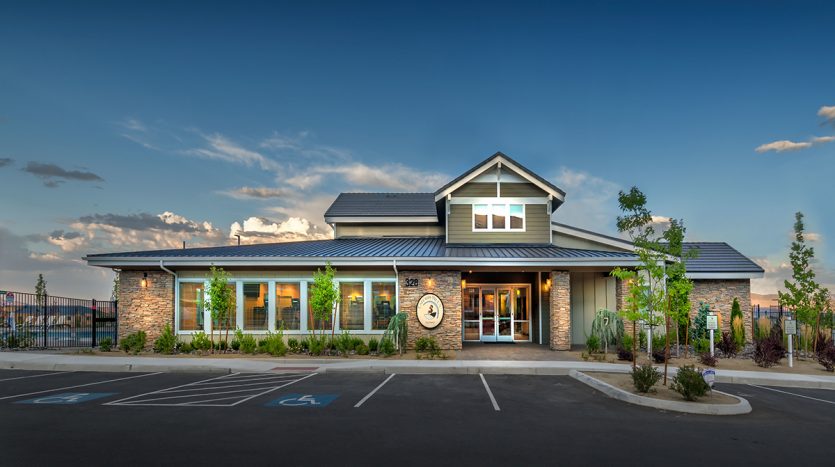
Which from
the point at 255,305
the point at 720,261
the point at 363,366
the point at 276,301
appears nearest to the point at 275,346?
the point at 276,301

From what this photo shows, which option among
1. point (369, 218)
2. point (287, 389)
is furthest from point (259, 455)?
point (369, 218)

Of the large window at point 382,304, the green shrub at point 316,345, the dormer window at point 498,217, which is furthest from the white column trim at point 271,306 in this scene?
the dormer window at point 498,217

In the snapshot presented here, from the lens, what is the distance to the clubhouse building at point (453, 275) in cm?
2078

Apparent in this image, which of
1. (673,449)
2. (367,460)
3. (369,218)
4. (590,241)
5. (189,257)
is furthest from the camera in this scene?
(369,218)

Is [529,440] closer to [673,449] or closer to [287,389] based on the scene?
[673,449]

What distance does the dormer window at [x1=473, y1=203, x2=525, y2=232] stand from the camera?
2512cm

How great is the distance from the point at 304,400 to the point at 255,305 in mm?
10501

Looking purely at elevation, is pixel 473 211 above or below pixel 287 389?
above

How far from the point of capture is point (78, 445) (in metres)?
8.37

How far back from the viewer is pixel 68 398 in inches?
490

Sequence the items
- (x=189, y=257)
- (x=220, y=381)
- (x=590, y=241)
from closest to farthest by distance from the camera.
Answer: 1. (x=220, y=381)
2. (x=189, y=257)
3. (x=590, y=241)

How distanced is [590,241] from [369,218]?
1140cm

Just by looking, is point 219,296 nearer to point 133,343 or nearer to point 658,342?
point 133,343

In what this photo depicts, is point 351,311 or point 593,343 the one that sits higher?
point 351,311
